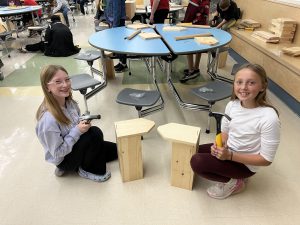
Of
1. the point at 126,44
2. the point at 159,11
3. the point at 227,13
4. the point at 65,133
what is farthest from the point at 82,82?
the point at 227,13

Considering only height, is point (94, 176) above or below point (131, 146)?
below

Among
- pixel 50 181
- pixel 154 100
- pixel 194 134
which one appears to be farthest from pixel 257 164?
pixel 50 181

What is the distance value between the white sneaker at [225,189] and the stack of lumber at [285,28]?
2513mm

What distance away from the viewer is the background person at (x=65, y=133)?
4.95ft

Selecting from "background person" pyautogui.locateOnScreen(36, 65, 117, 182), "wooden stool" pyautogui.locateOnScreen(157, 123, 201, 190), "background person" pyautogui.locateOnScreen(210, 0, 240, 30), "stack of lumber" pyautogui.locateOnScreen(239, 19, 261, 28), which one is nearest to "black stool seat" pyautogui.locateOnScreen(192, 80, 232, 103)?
"wooden stool" pyautogui.locateOnScreen(157, 123, 201, 190)

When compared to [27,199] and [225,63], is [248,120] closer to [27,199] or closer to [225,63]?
[27,199]

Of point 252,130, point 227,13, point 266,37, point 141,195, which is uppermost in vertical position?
point 227,13

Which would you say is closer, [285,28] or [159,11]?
[285,28]

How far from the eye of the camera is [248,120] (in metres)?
1.39

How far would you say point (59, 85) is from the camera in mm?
1516

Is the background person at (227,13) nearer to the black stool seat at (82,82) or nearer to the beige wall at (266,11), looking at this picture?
the beige wall at (266,11)

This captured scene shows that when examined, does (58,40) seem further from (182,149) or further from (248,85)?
(248,85)

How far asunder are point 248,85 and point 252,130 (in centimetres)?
27

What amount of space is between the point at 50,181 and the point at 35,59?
11.5 ft
